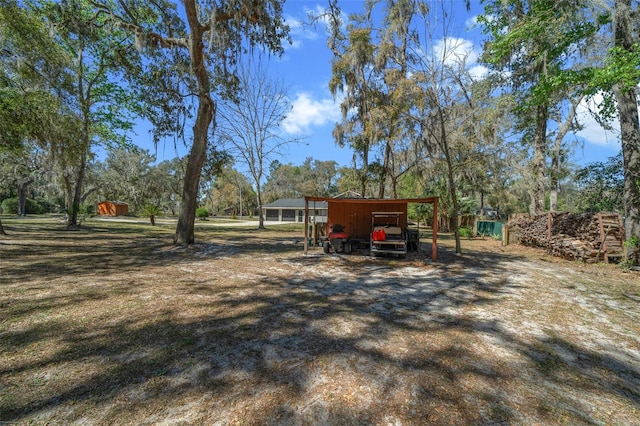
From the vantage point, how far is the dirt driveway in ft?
7.59

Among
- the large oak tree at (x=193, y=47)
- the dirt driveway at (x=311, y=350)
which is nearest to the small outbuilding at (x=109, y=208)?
the large oak tree at (x=193, y=47)

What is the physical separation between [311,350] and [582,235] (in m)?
Result: 11.3

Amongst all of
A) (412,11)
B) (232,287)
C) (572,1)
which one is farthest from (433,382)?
(412,11)

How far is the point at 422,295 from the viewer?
571 centimetres

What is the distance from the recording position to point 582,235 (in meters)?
9.84

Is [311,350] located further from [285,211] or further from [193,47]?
[285,211]

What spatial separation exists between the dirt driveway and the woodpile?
3.10 metres

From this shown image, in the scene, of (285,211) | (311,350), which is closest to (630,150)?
(311,350)

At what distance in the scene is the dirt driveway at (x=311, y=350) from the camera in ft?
7.59

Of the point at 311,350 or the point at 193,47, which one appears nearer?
the point at 311,350

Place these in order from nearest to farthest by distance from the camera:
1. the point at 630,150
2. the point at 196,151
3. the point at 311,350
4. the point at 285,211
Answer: the point at 311,350 < the point at 630,150 < the point at 196,151 < the point at 285,211

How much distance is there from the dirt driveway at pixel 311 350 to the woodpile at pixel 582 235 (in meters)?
3.10

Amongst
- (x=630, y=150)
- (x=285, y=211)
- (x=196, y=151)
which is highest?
(x=196, y=151)

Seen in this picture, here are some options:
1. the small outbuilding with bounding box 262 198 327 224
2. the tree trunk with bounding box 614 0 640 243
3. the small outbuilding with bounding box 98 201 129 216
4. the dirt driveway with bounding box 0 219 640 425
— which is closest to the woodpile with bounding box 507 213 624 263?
the tree trunk with bounding box 614 0 640 243
